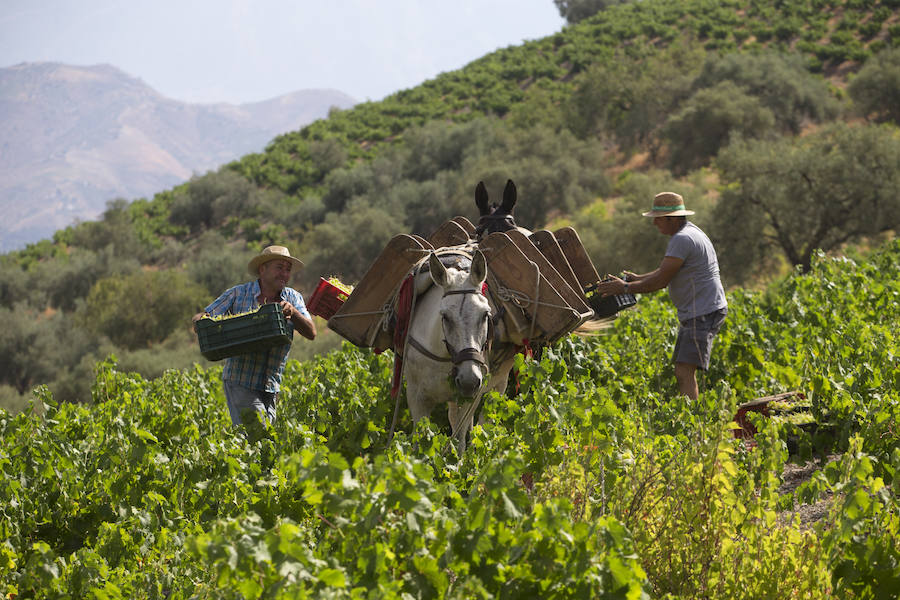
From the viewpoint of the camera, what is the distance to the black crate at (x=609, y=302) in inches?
273

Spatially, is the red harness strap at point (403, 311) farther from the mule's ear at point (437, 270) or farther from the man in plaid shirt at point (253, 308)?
the man in plaid shirt at point (253, 308)

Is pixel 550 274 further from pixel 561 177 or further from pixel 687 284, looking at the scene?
pixel 561 177

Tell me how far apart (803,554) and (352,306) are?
146 inches

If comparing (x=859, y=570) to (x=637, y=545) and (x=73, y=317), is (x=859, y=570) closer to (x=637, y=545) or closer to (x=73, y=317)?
(x=637, y=545)

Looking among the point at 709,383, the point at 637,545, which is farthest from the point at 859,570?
the point at 709,383

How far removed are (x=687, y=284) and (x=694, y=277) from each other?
9cm

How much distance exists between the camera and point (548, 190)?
137ft

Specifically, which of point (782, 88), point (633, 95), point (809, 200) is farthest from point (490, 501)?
point (633, 95)

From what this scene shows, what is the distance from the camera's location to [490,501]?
2996mm

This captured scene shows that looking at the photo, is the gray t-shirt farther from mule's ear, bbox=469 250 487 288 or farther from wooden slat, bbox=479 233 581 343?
mule's ear, bbox=469 250 487 288

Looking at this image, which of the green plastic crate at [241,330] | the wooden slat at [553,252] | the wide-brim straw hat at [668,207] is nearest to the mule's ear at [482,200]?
the wooden slat at [553,252]

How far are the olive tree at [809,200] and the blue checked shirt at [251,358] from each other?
72.7 ft

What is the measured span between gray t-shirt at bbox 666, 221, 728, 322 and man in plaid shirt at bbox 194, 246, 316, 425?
2997 millimetres

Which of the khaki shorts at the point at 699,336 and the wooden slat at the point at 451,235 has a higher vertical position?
the wooden slat at the point at 451,235
